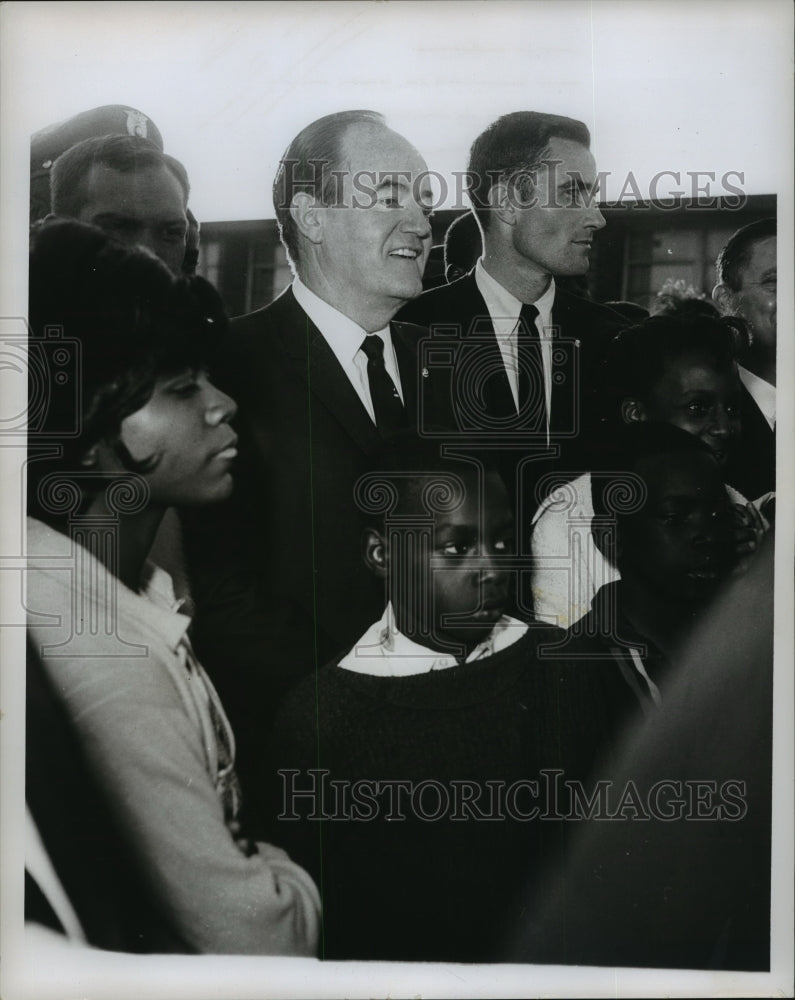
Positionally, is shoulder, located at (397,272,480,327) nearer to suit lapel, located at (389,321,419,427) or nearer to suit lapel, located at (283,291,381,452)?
suit lapel, located at (389,321,419,427)

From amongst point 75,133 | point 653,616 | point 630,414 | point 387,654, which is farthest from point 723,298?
point 75,133

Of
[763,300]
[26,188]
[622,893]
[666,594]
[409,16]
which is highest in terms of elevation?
[409,16]

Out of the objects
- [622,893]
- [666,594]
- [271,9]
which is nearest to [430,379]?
[666,594]

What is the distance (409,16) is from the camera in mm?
2152

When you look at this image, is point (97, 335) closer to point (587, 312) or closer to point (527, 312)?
point (527, 312)

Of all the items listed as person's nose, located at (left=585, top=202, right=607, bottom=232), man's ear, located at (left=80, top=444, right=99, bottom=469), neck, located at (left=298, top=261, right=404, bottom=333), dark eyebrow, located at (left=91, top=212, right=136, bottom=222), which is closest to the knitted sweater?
man's ear, located at (left=80, top=444, right=99, bottom=469)

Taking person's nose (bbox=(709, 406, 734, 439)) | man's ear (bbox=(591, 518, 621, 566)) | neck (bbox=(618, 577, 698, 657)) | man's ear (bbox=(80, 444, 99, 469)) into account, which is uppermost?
person's nose (bbox=(709, 406, 734, 439))

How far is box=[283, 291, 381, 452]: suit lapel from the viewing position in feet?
6.97

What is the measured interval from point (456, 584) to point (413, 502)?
0.74 feet

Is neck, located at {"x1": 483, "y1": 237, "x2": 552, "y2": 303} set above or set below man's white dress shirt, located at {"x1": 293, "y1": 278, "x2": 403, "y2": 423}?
above

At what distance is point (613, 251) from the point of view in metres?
2.13

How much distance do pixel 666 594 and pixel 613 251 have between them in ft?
2.78

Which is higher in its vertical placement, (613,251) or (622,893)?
(613,251)

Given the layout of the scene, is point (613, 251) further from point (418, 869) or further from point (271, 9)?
point (418, 869)
